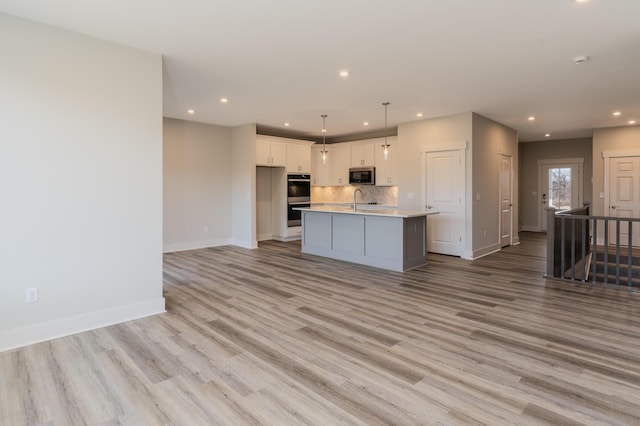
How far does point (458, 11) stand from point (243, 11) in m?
1.73

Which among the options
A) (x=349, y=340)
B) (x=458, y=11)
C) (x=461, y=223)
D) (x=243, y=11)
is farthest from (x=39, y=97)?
(x=461, y=223)

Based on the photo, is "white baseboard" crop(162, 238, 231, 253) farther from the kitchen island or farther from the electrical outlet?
the electrical outlet

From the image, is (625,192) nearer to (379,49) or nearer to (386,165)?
(386,165)

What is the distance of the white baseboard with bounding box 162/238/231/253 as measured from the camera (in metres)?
7.16

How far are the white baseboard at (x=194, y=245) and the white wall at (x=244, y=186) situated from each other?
0.23 meters

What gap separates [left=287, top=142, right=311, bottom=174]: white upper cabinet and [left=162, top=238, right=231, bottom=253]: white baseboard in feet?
7.36

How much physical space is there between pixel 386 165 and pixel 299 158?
6.93 feet

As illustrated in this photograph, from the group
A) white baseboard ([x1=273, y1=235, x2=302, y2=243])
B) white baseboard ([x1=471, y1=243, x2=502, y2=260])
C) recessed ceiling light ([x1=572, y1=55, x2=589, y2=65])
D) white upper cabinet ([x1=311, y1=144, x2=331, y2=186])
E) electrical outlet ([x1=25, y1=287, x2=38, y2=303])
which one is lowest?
white baseboard ([x1=471, y1=243, x2=502, y2=260])

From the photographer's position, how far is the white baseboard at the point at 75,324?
2910mm

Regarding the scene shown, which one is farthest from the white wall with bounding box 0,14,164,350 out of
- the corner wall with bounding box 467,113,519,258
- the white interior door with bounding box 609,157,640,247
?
the white interior door with bounding box 609,157,640,247

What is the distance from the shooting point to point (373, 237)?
5844mm

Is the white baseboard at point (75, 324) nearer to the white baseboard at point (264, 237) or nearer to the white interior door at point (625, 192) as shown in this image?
the white baseboard at point (264, 237)

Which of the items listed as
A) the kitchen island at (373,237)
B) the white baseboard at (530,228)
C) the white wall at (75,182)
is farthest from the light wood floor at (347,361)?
the white baseboard at (530,228)

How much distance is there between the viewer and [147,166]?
3.63m
